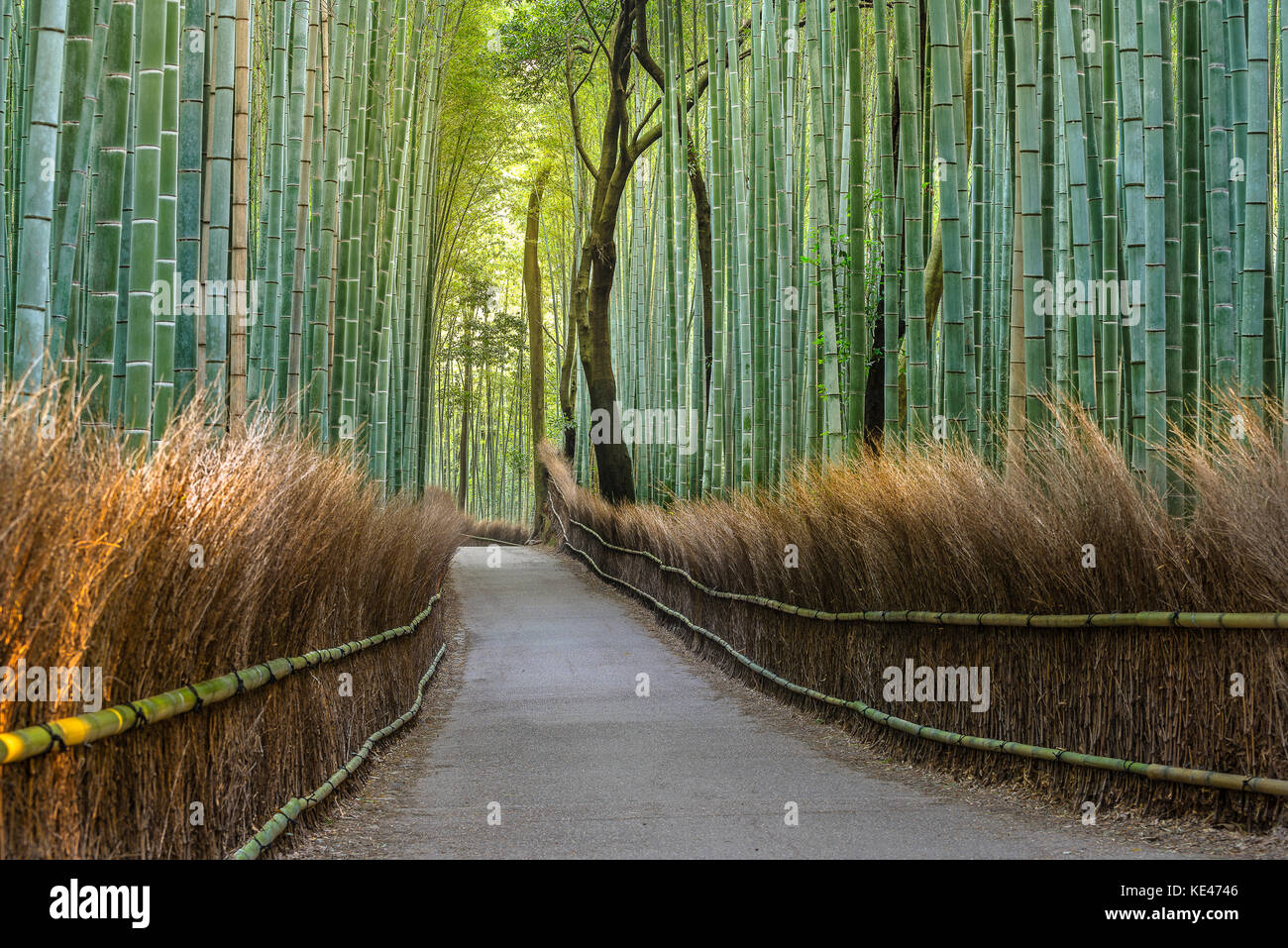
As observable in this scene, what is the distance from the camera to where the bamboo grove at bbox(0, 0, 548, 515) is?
122 inches

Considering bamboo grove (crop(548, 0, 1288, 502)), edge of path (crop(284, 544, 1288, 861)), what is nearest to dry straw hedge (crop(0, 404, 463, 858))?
edge of path (crop(284, 544, 1288, 861))

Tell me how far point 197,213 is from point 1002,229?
395 cm

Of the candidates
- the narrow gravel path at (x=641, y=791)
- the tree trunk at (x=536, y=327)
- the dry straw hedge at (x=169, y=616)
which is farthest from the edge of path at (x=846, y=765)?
the tree trunk at (x=536, y=327)

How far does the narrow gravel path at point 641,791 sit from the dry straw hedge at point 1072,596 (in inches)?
10.0

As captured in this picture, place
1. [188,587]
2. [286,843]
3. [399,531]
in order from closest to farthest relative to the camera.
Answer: [188,587]
[286,843]
[399,531]

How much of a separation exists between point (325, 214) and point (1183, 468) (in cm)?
370

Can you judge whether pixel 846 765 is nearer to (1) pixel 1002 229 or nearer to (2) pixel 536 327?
(1) pixel 1002 229

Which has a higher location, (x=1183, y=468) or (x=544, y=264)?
(x=544, y=264)

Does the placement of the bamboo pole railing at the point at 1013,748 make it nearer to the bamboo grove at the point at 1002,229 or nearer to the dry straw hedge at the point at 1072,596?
the dry straw hedge at the point at 1072,596

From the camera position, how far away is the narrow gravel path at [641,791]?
322 cm

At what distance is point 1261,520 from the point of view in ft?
9.47

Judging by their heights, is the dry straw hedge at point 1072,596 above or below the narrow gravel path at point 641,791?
above
